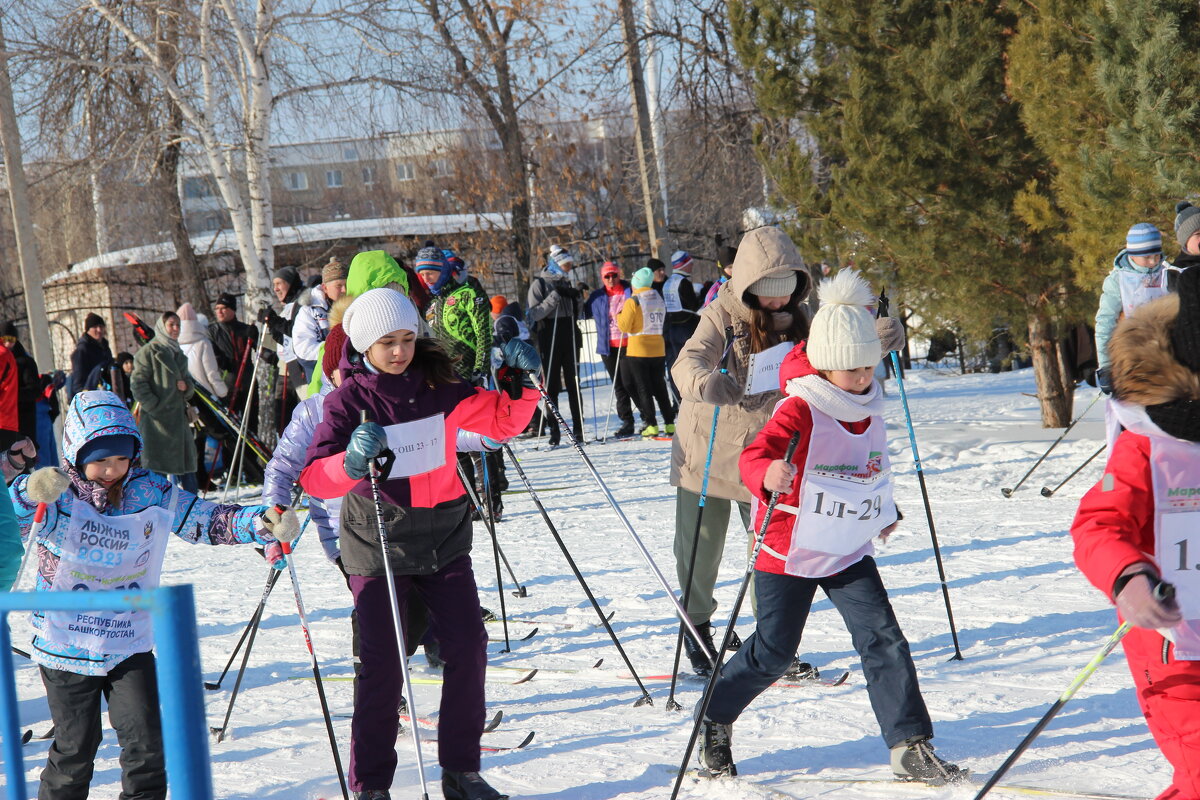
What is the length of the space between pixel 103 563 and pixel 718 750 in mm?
1881

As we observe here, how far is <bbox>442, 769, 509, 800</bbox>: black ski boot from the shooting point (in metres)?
3.40

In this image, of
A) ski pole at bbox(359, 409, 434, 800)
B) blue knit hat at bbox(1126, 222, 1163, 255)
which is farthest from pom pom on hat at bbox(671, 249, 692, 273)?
ski pole at bbox(359, 409, 434, 800)

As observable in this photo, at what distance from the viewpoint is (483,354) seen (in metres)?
6.37

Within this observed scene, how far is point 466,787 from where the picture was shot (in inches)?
134

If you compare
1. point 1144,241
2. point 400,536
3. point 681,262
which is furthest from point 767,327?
point 681,262

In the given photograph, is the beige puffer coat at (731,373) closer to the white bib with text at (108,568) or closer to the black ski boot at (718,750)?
the black ski boot at (718,750)

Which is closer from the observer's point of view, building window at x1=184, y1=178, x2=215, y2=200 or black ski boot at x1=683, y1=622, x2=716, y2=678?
black ski boot at x1=683, y1=622, x2=716, y2=678

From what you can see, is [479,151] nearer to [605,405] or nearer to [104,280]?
[605,405]

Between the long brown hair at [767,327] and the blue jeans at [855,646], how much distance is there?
112 centimetres

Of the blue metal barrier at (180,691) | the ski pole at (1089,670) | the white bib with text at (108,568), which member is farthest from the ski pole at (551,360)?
the blue metal barrier at (180,691)

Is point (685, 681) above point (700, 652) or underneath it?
underneath

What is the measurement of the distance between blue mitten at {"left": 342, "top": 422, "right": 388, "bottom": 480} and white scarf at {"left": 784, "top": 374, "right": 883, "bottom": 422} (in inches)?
47.9

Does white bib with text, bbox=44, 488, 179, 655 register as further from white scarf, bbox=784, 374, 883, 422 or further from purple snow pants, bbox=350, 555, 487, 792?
white scarf, bbox=784, 374, 883, 422

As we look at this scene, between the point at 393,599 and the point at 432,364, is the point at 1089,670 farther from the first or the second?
the point at 432,364
